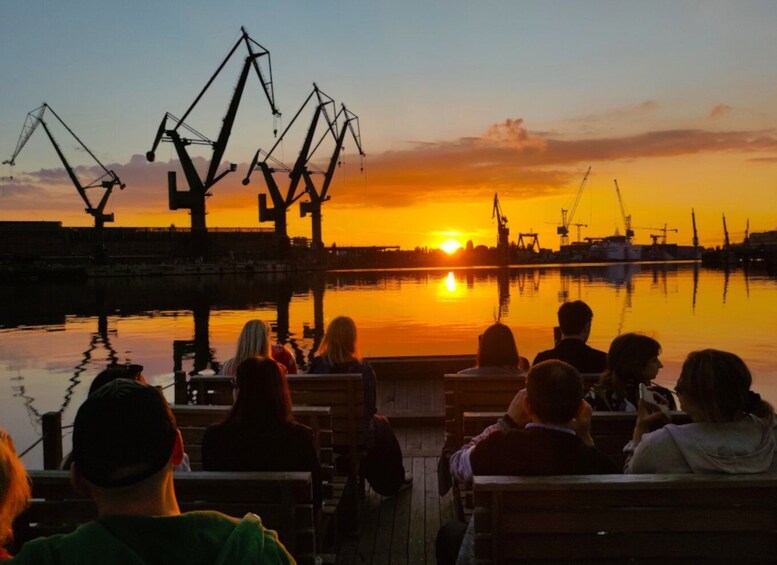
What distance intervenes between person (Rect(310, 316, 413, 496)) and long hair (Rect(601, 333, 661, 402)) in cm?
198

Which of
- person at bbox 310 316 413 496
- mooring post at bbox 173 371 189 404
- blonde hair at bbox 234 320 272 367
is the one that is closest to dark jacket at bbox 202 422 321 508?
blonde hair at bbox 234 320 272 367

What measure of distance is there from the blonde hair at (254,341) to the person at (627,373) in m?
2.15

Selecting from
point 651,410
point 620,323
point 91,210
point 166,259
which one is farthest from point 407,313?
point 166,259

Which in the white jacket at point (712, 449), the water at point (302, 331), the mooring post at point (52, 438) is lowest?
the water at point (302, 331)

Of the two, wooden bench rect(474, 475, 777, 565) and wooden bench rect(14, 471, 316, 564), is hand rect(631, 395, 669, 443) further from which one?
wooden bench rect(14, 471, 316, 564)

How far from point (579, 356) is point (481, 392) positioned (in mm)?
799

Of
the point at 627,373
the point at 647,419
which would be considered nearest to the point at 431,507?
the point at 627,373

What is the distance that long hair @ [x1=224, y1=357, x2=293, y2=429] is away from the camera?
3164 mm

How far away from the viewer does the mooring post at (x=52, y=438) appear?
4547 millimetres

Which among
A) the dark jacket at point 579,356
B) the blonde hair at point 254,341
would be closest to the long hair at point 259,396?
the blonde hair at point 254,341

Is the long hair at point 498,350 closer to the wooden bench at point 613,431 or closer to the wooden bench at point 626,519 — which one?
the wooden bench at point 613,431

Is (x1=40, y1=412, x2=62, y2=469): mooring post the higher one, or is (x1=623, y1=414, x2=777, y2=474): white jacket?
(x1=623, y1=414, x2=777, y2=474): white jacket

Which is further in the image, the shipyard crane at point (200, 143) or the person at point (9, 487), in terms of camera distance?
the shipyard crane at point (200, 143)

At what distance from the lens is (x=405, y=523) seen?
4.69 metres
